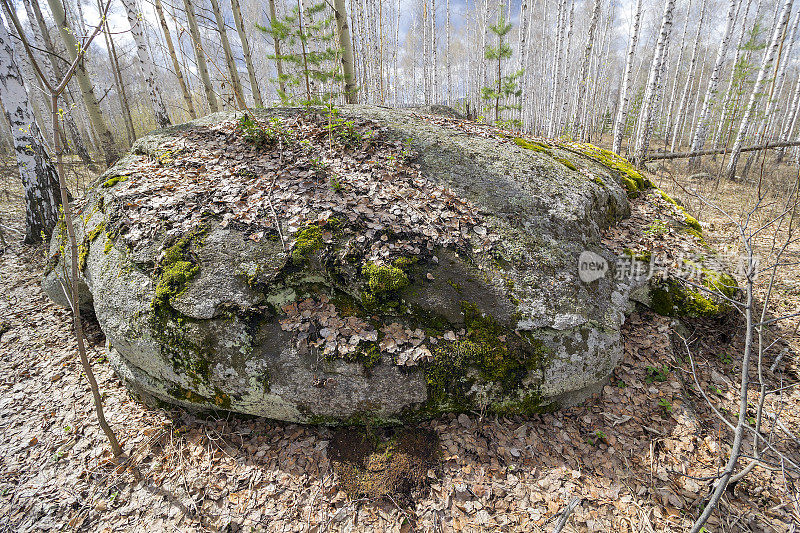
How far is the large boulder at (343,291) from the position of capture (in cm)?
304

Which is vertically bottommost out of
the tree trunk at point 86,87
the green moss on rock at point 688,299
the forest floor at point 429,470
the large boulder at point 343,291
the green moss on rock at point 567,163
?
the forest floor at point 429,470

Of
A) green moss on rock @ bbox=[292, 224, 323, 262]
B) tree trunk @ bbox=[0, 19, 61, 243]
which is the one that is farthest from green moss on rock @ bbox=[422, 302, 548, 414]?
tree trunk @ bbox=[0, 19, 61, 243]

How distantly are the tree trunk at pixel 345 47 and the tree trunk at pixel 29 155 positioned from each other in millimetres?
5014

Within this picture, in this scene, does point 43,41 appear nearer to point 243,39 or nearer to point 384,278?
point 243,39

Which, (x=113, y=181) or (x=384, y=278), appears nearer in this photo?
(x=384, y=278)

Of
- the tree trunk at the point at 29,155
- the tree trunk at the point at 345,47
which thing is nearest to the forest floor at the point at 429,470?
the tree trunk at the point at 29,155

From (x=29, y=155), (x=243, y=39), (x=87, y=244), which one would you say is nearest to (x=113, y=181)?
(x=87, y=244)

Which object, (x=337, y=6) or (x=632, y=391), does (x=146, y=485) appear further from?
(x=337, y=6)

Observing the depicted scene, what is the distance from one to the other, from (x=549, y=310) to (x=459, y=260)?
1.04 metres

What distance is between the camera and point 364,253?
338 centimetres

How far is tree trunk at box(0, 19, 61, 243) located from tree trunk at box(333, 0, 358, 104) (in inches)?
197

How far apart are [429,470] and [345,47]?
22.9 ft

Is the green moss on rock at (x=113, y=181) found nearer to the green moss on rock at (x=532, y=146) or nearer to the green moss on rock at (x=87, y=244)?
the green moss on rock at (x=87, y=244)

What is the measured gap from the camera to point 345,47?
20.4 feet
